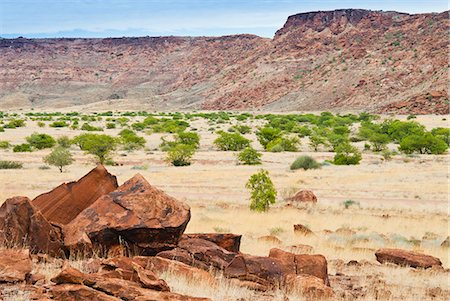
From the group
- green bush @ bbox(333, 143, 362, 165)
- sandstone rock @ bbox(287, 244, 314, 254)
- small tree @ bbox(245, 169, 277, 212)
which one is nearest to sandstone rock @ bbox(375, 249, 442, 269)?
sandstone rock @ bbox(287, 244, 314, 254)

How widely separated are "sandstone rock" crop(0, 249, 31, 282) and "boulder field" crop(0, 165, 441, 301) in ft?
0.08

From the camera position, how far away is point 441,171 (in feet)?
96.4

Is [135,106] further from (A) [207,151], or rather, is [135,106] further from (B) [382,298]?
(B) [382,298]

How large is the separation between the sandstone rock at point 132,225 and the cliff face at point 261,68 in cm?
7097

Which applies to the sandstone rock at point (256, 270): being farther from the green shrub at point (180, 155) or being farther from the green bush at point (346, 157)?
the green bush at point (346, 157)

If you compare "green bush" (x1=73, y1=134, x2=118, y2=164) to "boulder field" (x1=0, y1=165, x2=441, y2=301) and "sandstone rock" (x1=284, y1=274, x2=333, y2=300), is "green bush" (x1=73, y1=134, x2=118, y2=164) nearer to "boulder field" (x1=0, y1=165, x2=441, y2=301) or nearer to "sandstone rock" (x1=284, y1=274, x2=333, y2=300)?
"boulder field" (x1=0, y1=165, x2=441, y2=301)

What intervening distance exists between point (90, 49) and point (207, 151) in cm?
12740

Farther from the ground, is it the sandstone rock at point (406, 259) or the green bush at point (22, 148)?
the sandstone rock at point (406, 259)

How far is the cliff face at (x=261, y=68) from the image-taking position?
305ft

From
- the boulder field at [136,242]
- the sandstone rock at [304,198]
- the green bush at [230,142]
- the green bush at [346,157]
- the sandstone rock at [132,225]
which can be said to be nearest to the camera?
the boulder field at [136,242]

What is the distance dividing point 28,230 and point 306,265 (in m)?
4.44

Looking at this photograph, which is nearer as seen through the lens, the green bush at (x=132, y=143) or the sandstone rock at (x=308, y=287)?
the sandstone rock at (x=308, y=287)

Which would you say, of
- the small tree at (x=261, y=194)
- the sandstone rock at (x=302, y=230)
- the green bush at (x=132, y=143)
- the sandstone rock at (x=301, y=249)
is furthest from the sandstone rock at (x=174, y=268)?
the green bush at (x=132, y=143)

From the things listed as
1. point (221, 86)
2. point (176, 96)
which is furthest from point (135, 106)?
point (221, 86)
